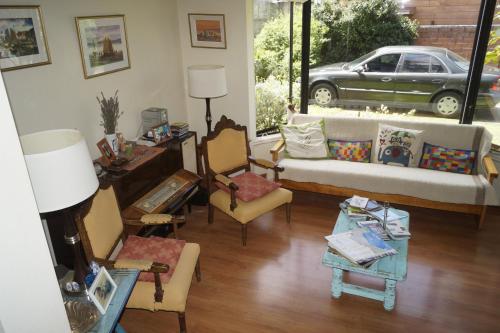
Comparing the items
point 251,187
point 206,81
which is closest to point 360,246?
point 251,187

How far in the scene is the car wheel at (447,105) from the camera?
436 centimetres

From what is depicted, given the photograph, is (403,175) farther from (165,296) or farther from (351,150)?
(165,296)

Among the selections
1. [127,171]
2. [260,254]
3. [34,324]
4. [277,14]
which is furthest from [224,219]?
[34,324]

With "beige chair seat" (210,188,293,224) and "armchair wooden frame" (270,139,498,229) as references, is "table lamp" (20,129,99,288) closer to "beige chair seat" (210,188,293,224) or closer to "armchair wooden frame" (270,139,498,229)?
"beige chair seat" (210,188,293,224)

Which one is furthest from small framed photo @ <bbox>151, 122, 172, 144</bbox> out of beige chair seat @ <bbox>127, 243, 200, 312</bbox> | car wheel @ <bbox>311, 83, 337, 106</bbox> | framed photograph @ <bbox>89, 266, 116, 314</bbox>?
car wheel @ <bbox>311, 83, 337, 106</bbox>

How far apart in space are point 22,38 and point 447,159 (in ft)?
12.7

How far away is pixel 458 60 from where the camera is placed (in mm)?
4219

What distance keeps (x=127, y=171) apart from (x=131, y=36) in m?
1.37

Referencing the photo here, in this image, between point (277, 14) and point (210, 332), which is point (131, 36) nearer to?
point (277, 14)

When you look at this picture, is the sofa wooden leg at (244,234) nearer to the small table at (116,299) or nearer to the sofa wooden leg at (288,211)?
the sofa wooden leg at (288,211)

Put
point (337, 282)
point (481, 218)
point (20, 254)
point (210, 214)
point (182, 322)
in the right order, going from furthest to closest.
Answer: point (210, 214)
point (481, 218)
point (337, 282)
point (182, 322)
point (20, 254)

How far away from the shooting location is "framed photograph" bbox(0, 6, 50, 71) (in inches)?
95.2

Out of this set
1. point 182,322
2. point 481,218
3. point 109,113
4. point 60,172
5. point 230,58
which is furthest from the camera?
point 230,58

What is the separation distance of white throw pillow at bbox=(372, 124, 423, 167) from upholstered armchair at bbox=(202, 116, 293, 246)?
116cm
